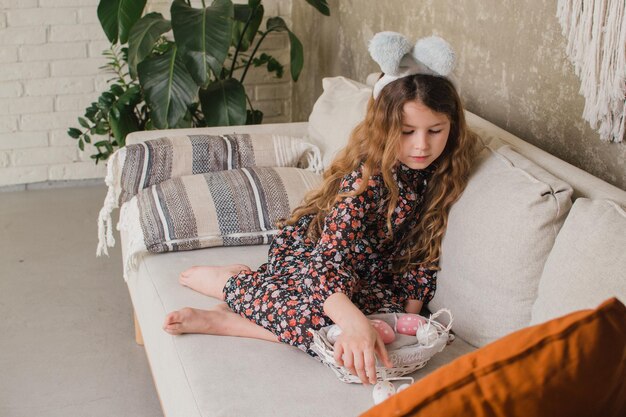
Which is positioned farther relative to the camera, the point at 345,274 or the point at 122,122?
the point at 122,122

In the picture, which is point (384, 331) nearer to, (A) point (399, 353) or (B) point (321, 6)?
(A) point (399, 353)

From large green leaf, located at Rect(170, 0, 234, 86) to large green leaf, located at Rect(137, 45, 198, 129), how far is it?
0.12 m

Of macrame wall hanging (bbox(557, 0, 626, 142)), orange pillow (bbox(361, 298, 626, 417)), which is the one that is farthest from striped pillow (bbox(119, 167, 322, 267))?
orange pillow (bbox(361, 298, 626, 417))

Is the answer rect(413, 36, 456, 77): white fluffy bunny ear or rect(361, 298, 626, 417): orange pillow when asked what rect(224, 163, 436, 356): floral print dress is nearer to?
rect(413, 36, 456, 77): white fluffy bunny ear

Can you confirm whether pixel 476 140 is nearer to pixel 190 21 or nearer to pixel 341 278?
pixel 341 278

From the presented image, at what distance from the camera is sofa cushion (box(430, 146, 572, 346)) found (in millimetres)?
1438

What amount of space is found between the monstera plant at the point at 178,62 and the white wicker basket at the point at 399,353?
1410 millimetres

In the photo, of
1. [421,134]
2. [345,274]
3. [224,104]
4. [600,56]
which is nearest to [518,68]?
[600,56]

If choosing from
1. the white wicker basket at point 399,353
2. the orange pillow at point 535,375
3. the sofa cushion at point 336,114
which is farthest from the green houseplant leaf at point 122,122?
the orange pillow at point 535,375

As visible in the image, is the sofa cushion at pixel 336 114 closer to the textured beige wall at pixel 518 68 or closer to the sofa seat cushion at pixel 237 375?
the textured beige wall at pixel 518 68

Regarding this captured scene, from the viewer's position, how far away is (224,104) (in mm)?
2943

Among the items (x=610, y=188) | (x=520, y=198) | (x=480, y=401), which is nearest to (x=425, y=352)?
(x=520, y=198)

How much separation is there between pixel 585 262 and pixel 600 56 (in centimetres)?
54

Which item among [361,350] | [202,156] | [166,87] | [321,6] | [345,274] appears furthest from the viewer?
[321,6]
